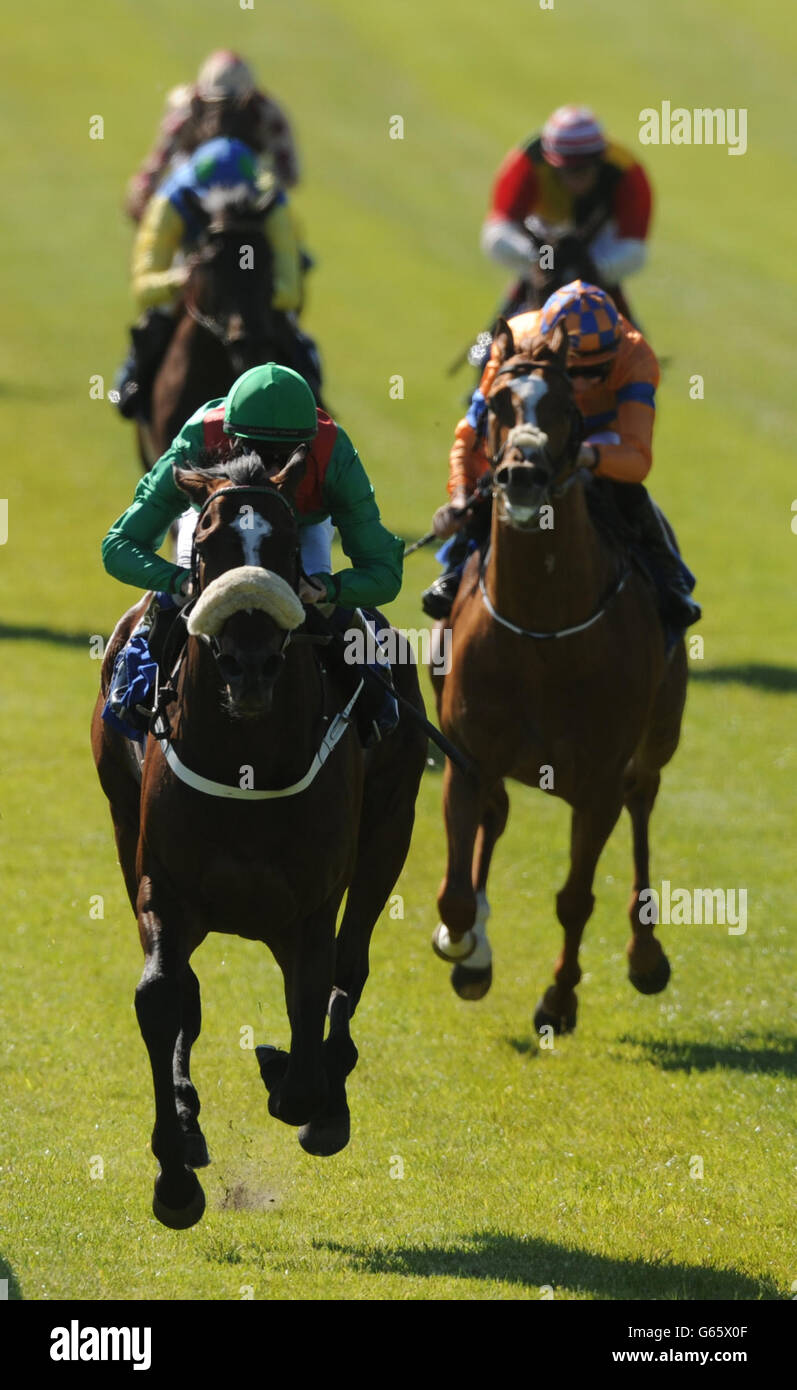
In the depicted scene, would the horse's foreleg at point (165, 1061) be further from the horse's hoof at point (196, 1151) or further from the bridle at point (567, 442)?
the bridle at point (567, 442)

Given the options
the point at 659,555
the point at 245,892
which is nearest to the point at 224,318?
the point at 659,555

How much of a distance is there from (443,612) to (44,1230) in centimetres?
359

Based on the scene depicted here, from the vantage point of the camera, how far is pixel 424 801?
1356cm

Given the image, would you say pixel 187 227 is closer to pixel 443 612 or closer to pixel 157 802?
pixel 443 612

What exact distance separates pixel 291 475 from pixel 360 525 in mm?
780

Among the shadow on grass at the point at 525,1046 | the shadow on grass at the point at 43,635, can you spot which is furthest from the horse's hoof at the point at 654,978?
the shadow on grass at the point at 43,635

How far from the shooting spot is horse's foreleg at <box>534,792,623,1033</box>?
895 centimetres

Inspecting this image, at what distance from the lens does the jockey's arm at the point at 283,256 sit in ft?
42.3

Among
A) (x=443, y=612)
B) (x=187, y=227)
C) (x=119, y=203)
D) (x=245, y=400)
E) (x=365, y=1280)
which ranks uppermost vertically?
(x=119, y=203)

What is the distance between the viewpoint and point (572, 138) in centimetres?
1256

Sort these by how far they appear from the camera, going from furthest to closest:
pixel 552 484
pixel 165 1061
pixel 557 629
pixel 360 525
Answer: pixel 557 629
pixel 552 484
pixel 360 525
pixel 165 1061

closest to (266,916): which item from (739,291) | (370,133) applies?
(739,291)

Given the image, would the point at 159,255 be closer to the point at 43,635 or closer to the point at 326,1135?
the point at 43,635

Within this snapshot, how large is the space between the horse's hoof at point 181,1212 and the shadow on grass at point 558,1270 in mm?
605
